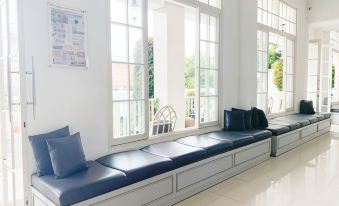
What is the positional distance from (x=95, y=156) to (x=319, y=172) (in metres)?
3.36

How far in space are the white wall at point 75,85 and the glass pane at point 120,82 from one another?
141 mm

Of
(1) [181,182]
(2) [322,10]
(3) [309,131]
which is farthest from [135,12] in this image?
(2) [322,10]

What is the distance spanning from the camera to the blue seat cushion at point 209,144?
335cm

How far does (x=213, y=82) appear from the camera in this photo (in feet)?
15.4

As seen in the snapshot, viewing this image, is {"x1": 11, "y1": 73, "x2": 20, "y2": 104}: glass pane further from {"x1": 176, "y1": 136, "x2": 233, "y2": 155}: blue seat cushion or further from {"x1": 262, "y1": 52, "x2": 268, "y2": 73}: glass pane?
{"x1": 262, "y1": 52, "x2": 268, "y2": 73}: glass pane

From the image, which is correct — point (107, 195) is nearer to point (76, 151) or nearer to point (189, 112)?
point (76, 151)

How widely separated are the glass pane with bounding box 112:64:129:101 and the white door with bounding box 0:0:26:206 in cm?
106

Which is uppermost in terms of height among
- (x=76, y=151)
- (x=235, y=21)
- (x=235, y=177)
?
(x=235, y=21)

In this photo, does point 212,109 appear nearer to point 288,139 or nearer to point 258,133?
point 258,133

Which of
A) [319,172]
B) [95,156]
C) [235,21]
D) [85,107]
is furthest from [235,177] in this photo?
[235,21]

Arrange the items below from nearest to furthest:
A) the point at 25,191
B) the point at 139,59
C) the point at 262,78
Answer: the point at 25,191, the point at 139,59, the point at 262,78

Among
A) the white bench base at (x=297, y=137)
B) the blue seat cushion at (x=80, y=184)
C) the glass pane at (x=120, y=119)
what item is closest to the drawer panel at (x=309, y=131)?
the white bench base at (x=297, y=137)

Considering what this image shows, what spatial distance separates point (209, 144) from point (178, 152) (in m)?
0.60

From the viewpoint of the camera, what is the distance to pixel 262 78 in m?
5.74
